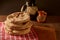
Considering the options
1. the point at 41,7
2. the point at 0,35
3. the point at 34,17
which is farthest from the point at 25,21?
the point at 41,7

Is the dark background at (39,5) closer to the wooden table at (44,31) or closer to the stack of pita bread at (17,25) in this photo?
the wooden table at (44,31)

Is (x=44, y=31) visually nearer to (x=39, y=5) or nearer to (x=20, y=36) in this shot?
(x=20, y=36)

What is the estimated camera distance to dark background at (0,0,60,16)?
1581mm

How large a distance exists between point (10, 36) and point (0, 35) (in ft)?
0.21

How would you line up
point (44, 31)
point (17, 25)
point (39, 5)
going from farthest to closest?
1. point (39, 5)
2. point (44, 31)
3. point (17, 25)

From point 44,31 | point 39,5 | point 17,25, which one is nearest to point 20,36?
point 17,25

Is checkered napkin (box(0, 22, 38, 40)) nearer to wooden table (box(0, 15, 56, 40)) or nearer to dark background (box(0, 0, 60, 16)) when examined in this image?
wooden table (box(0, 15, 56, 40))

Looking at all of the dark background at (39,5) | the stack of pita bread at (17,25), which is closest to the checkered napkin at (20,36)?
the stack of pita bread at (17,25)

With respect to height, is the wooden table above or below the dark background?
below

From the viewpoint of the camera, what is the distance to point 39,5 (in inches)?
62.5

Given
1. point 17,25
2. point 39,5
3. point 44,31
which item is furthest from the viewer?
point 39,5

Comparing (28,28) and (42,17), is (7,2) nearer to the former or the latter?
(42,17)

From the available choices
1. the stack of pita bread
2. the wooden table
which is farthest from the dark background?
the stack of pita bread

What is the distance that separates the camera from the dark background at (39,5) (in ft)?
5.19
